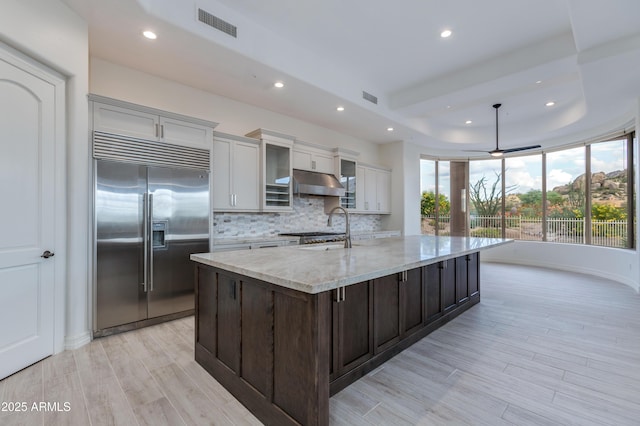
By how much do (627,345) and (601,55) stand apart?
2.94 meters

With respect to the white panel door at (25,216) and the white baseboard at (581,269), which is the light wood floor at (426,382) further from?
the white baseboard at (581,269)

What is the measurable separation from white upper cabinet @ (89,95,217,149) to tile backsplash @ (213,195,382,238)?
3.96 feet

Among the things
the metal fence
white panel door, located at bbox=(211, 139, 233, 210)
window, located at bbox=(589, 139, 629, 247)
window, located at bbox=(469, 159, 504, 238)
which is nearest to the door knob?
white panel door, located at bbox=(211, 139, 233, 210)

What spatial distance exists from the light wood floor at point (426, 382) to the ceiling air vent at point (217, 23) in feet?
10.2

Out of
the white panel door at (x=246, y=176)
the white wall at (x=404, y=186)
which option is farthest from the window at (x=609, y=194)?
the white panel door at (x=246, y=176)

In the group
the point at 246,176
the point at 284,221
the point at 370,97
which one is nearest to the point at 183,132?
the point at 246,176

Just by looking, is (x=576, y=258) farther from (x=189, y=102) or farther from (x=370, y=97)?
(x=189, y=102)

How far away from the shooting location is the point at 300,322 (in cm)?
153

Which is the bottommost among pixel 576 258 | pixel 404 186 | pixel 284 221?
pixel 576 258

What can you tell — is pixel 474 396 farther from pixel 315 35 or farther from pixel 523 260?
pixel 523 260

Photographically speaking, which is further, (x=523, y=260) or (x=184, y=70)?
(x=523, y=260)

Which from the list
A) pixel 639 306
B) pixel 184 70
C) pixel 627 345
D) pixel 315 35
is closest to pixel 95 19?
pixel 184 70

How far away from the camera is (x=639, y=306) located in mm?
3898

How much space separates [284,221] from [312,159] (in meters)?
1.23
